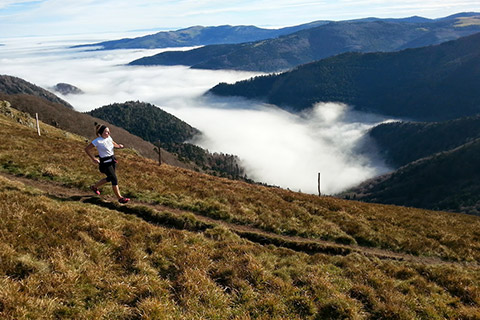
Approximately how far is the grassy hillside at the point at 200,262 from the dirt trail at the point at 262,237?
0.08 m

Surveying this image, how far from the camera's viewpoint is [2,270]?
867 centimetres

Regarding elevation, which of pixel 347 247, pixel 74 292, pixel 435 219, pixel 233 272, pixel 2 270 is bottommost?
pixel 435 219

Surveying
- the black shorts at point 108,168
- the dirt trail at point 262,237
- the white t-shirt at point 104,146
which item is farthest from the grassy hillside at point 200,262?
the white t-shirt at point 104,146

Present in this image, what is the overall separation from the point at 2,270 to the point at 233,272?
21.5 feet

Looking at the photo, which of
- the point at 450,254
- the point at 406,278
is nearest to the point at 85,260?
the point at 406,278

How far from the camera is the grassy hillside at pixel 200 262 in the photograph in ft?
28.6

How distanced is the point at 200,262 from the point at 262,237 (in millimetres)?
6534

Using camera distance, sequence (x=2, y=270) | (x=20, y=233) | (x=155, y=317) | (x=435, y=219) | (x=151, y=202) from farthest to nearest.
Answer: (x=435, y=219) < (x=151, y=202) < (x=20, y=233) < (x=2, y=270) < (x=155, y=317)

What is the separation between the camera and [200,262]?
11.1 m

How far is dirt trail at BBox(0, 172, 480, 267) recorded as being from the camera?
17016mm

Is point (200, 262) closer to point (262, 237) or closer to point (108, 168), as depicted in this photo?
point (262, 237)

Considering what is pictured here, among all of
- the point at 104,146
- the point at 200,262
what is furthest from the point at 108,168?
the point at 200,262

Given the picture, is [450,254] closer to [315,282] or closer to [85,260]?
[315,282]

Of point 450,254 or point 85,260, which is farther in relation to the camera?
point 450,254
